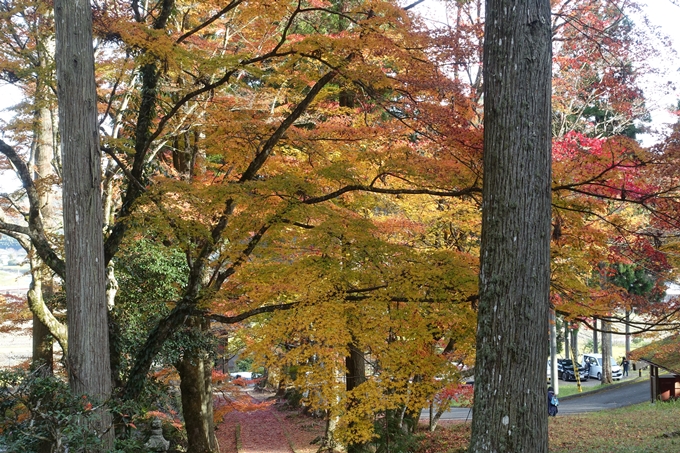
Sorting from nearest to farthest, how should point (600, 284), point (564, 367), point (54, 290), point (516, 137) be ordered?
point (516, 137), point (54, 290), point (600, 284), point (564, 367)

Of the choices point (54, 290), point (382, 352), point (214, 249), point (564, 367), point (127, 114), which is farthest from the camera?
point (564, 367)

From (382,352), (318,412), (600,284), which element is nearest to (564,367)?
(600,284)

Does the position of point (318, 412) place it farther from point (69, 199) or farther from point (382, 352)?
point (69, 199)

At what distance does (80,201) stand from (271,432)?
46.1ft

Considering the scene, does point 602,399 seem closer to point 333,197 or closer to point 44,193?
point 333,197

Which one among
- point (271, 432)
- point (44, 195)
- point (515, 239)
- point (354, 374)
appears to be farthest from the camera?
point (271, 432)

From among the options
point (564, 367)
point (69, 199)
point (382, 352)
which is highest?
point (69, 199)

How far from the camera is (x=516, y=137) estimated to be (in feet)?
12.7

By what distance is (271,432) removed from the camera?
58.8 feet

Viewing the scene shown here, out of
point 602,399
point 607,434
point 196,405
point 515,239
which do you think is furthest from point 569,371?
point 515,239

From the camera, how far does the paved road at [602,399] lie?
18312 millimetres

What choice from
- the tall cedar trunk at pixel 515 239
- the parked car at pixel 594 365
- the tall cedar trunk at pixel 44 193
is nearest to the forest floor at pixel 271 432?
the tall cedar trunk at pixel 44 193

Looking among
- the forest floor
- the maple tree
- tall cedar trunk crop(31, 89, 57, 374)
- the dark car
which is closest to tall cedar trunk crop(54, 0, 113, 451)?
the maple tree

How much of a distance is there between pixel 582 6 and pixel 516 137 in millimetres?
8341
